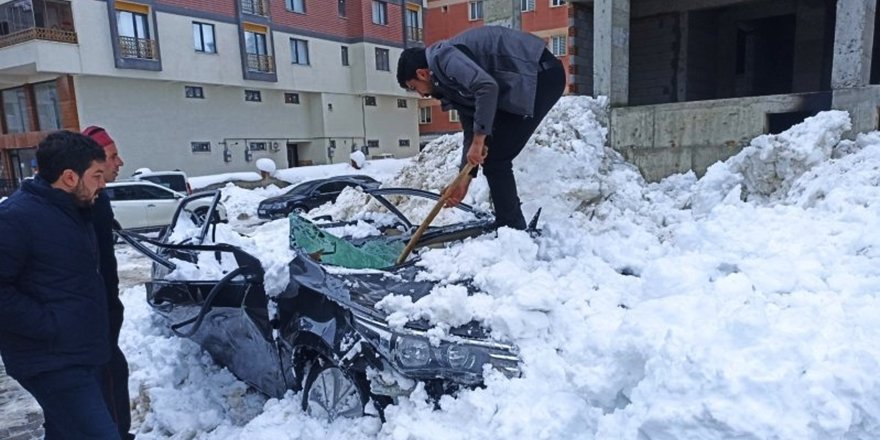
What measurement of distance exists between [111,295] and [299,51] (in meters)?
25.4

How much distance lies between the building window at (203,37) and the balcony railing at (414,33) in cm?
1135

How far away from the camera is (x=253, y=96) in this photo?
80.2 ft

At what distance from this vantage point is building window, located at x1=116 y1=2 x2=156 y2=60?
19359mm

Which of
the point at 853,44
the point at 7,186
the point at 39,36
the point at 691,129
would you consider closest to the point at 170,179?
the point at 39,36

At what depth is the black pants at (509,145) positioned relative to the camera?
12.1 feet

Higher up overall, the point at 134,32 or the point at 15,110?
the point at 134,32

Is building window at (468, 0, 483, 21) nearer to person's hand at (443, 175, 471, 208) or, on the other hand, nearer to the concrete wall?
the concrete wall

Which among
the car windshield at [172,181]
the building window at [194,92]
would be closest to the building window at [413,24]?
the building window at [194,92]

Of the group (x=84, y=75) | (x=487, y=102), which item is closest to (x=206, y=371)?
(x=487, y=102)

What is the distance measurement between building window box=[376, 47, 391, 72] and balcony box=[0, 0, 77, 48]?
549 inches

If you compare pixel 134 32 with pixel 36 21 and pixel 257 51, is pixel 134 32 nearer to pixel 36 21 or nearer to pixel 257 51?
pixel 36 21

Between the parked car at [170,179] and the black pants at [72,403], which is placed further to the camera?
the parked car at [170,179]

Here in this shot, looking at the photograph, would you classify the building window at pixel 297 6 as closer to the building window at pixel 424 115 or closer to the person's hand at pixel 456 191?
the building window at pixel 424 115

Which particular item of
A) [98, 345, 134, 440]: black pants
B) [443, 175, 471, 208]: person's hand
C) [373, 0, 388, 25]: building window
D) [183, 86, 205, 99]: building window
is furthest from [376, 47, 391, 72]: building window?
[98, 345, 134, 440]: black pants
